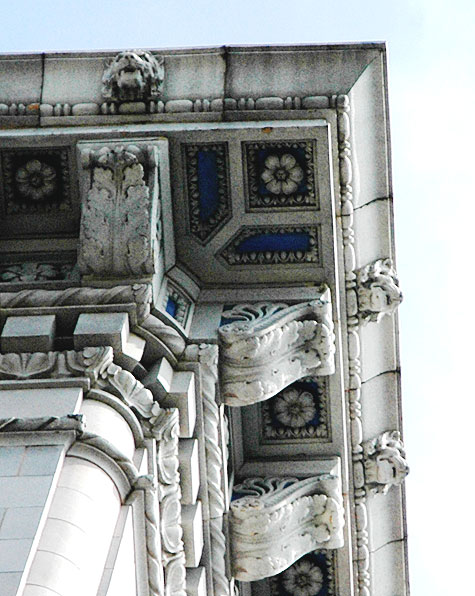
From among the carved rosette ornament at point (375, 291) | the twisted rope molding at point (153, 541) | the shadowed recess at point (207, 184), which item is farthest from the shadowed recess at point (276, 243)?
the twisted rope molding at point (153, 541)

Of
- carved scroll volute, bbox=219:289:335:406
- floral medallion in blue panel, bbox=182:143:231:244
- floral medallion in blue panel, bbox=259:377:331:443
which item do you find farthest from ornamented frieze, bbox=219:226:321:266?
floral medallion in blue panel, bbox=259:377:331:443

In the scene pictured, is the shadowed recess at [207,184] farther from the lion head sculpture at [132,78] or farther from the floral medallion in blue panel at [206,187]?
the lion head sculpture at [132,78]

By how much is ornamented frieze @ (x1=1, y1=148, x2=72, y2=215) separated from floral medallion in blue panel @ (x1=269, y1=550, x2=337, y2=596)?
4.09 metres

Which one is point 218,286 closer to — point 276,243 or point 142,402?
point 276,243

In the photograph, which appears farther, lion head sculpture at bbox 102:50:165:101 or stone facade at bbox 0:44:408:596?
lion head sculpture at bbox 102:50:165:101

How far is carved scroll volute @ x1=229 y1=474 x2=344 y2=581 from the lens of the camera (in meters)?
13.0

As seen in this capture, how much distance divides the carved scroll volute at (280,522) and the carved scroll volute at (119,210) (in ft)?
7.47

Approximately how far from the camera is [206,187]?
43.1 feet

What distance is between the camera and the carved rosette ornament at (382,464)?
14648mm

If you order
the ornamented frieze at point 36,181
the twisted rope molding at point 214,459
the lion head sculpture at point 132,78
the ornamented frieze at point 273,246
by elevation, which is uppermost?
the lion head sculpture at point 132,78

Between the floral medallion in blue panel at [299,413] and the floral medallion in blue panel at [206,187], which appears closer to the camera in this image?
the floral medallion in blue panel at [206,187]

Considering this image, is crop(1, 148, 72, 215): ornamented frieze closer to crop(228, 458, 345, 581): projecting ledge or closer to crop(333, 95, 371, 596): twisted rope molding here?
crop(333, 95, 371, 596): twisted rope molding

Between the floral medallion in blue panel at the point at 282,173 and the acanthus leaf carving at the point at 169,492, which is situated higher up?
the floral medallion in blue panel at the point at 282,173

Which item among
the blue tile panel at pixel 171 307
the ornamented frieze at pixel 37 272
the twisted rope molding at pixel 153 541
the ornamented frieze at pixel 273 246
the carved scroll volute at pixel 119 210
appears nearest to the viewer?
the twisted rope molding at pixel 153 541
